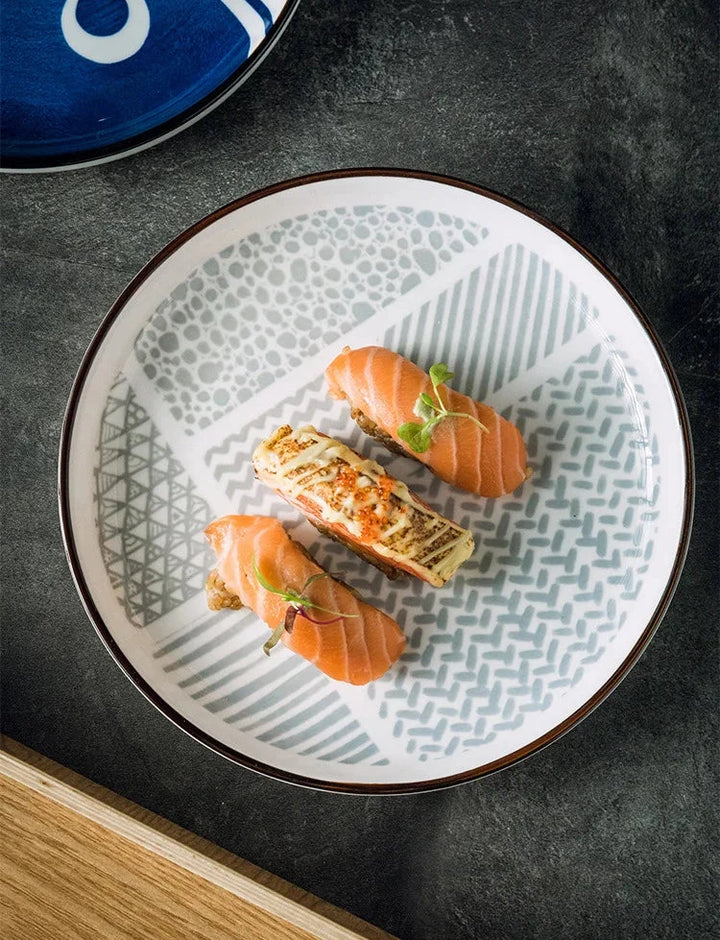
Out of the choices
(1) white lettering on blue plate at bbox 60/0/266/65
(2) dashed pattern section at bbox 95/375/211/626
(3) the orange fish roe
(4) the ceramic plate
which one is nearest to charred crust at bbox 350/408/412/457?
(4) the ceramic plate

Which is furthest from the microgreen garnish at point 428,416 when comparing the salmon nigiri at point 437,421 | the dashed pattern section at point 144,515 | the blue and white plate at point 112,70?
→ the blue and white plate at point 112,70

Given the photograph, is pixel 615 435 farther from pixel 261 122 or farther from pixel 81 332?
pixel 81 332

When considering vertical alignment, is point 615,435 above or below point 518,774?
above

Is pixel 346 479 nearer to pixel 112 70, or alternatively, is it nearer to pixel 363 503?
pixel 363 503

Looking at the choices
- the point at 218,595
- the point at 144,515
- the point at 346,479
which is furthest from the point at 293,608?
the point at 144,515

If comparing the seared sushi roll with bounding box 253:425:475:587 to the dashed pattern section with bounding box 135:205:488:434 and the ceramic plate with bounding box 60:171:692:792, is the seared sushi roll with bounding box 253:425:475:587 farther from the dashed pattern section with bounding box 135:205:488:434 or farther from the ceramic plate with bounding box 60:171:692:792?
the dashed pattern section with bounding box 135:205:488:434

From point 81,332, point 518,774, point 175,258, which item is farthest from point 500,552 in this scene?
point 81,332
